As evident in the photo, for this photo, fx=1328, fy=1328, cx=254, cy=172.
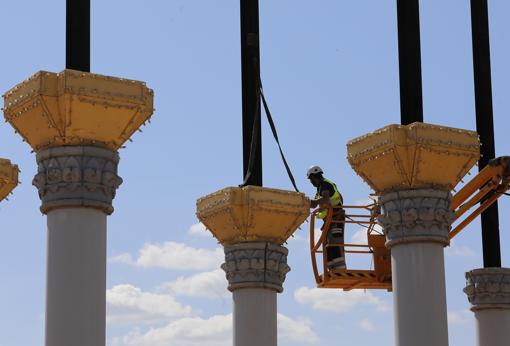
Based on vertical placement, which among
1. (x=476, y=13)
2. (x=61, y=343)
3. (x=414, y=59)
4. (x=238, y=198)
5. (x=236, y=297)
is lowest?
(x=61, y=343)

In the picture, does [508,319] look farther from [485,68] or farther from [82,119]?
[82,119]

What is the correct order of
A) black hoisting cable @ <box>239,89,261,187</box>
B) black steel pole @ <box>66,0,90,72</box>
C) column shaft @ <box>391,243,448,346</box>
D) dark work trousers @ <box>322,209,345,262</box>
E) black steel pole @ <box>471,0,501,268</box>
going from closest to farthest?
black steel pole @ <box>66,0,90,72</box>
column shaft @ <box>391,243,448,346</box>
black hoisting cable @ <box>239,89,261,187</box>
dark work trousers @ <box>322,209,345,262</box>
black steel pole @ <box>471,0,501,268</box>

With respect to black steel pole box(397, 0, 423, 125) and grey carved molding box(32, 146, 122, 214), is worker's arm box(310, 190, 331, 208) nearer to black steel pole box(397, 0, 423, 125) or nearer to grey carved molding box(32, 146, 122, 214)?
black steel pole box(397, 0, 423, 125)

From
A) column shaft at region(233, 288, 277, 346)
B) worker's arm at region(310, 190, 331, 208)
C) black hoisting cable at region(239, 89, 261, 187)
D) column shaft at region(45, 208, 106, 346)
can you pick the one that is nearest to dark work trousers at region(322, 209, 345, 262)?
worker's arm at region(310, 190, 331, 208)

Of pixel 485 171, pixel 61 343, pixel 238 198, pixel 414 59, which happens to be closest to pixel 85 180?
pixel 61 343

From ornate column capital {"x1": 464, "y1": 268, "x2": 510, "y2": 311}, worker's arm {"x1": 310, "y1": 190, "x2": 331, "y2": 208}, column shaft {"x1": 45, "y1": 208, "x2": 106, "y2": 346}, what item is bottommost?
column shaft {"x1": 45, "y1": 208, "x2": 106, "y2": 346}

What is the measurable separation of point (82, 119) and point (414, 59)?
6.67m

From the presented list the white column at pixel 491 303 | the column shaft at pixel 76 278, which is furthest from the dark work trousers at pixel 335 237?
the column shaft at pixel 76 278

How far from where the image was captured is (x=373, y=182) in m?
22.8

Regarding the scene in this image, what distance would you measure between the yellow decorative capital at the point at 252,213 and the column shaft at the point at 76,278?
15.3ft

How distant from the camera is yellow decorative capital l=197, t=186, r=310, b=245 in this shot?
77.7ft

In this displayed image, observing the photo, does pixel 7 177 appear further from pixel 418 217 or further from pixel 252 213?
pixel 418 217

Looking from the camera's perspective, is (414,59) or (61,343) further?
(414,59)

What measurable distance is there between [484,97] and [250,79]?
5562 millimetres
